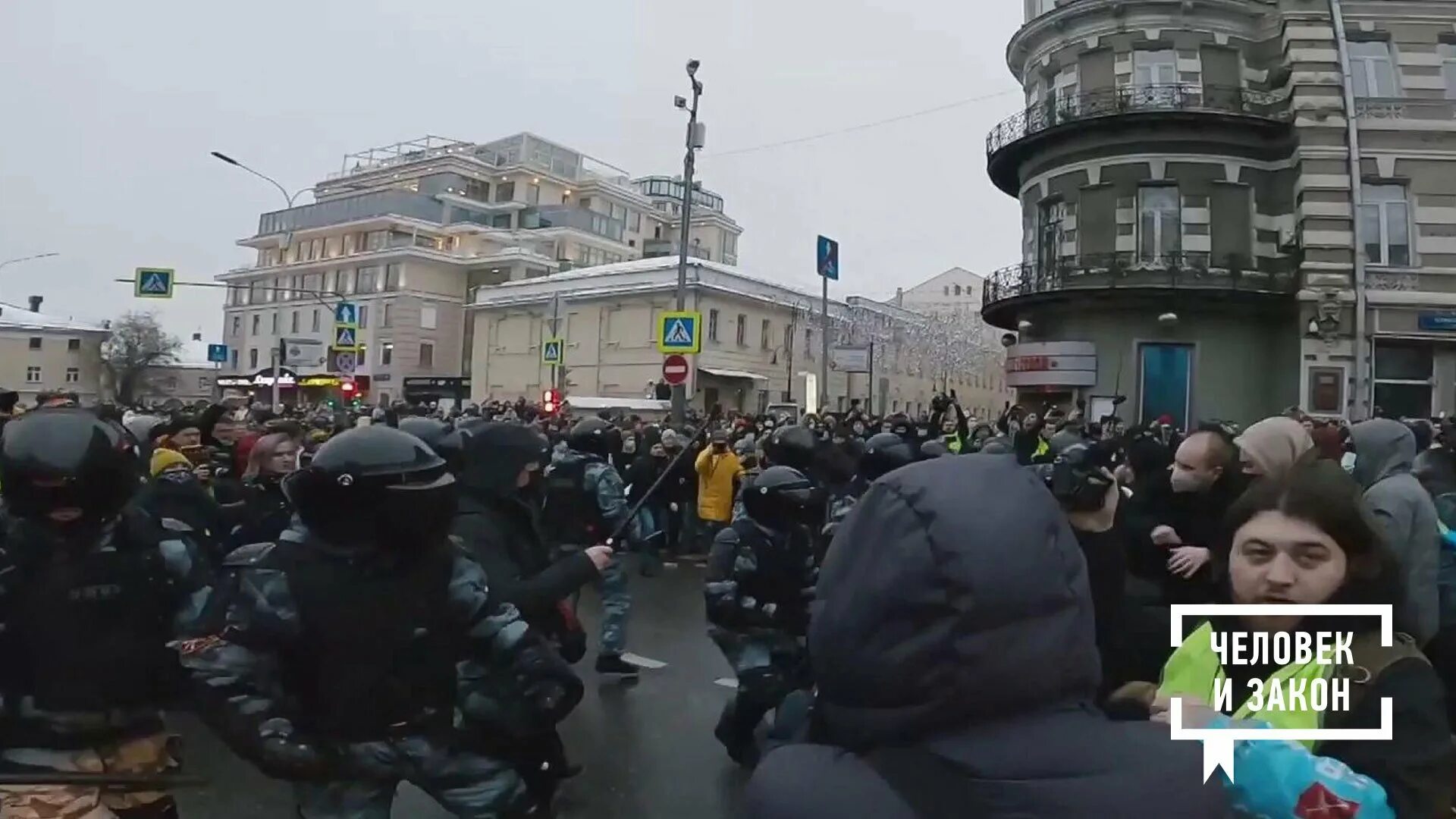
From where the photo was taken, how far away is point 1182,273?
22.5 m

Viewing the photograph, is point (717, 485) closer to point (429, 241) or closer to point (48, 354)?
point (429, 241)

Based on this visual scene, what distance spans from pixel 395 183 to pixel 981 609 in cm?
7931

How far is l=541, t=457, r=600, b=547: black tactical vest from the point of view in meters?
7.18

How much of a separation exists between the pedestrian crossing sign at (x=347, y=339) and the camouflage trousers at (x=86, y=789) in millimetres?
24026

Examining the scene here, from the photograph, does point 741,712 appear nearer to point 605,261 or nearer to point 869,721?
point 869,721

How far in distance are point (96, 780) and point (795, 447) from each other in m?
4.74

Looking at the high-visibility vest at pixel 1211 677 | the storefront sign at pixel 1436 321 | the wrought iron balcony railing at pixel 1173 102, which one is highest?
the wrought iron balcony railing at pixel 1173 102

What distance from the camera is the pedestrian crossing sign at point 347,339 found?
25.5 meters

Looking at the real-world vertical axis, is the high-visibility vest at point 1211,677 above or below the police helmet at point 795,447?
below

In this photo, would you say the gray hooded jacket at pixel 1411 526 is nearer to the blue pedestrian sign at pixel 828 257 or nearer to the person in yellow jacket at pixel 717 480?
the person in yellow jacket at pixel 717 480

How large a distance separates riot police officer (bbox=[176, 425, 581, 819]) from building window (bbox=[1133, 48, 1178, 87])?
23880 mm

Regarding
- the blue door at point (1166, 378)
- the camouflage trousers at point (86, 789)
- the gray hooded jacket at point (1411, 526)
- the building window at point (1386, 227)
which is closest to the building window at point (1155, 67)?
the building window at point (1386, 227)

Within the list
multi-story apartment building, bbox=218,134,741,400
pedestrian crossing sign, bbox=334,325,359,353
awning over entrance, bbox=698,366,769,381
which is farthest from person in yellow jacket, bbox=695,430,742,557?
multi-story apartment building, bbox=218,134,741,400

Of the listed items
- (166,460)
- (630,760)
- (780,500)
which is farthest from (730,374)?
(780,500)
